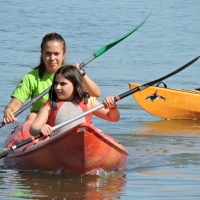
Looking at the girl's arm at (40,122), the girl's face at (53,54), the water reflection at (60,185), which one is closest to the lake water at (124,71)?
the water reflection at (60,185)

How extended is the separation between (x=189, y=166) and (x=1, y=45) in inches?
367

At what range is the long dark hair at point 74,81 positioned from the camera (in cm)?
758

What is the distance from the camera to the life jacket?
25.2ft

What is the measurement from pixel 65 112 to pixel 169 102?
12.8 ft

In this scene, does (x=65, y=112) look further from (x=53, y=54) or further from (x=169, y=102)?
(x=169, y=102)

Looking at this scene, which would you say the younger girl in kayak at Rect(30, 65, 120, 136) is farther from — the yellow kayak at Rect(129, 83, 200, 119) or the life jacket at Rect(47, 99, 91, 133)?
the yellow kayak at Rect(129, 83, 200, 119)

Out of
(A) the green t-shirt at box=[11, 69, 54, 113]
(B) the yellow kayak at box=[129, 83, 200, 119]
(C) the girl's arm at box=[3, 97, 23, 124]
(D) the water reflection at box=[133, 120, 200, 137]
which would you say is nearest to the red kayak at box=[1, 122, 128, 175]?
(C) the girl's arm at box=[3, 97, 23, 124]

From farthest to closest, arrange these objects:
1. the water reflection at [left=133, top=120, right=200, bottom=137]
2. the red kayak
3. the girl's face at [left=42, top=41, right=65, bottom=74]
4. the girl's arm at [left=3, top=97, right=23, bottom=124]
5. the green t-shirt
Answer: the water reflection at [left=133, top=120, right=200, bottom=137]
the green t-shirt
the girl's face at [left=42, top=41, right=65, bottom=74]
the girl's arm at [left=3, top=97, right=23, bottom=124]
the red kayak

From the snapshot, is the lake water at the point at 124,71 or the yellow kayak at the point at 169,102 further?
the yellow kayak at the point at 169,102

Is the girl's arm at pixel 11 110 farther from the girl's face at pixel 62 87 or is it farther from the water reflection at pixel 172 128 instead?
the water reflection at pixel 172 128

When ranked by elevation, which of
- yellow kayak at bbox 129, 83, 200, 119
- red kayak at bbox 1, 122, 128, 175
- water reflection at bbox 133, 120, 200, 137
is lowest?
red kayak at bbox 1, 122, 128, 175

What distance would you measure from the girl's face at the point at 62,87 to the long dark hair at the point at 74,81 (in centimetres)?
3

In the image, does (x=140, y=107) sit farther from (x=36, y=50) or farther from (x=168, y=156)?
(x=36, y=50)

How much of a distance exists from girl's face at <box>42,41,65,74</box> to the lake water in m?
0.99
